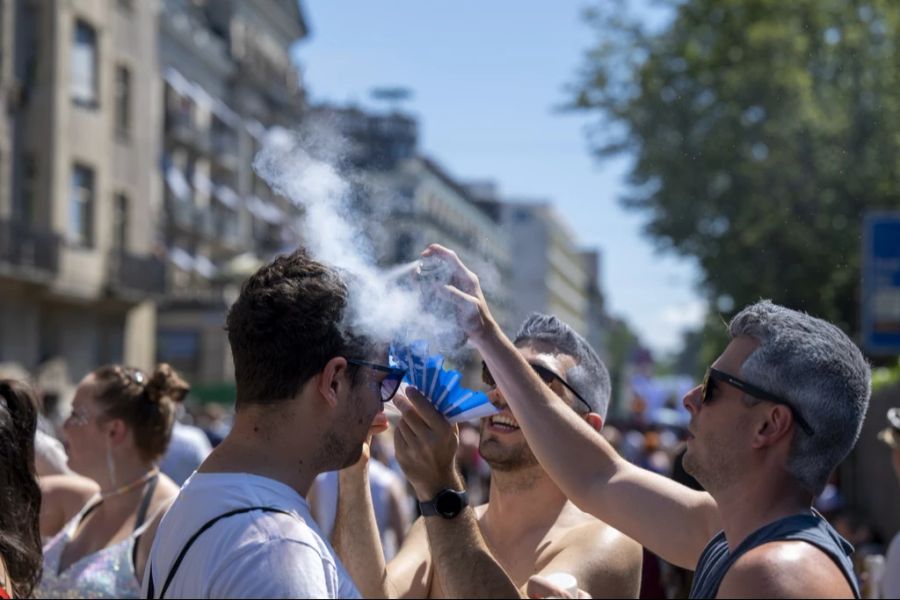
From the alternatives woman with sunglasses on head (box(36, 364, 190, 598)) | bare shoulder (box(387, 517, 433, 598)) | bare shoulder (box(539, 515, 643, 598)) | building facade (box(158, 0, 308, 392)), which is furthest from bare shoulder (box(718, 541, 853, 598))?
building facade (box(158, 0, 308, 392))

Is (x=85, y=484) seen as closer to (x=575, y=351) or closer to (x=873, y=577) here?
(x=575, y=351)

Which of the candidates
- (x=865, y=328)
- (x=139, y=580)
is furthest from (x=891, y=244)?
(x=139, y=580)

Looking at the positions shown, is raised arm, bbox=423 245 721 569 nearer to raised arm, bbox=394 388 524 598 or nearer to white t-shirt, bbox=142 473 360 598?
raised arm, bbox=394 388 524 598

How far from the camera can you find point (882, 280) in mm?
13984

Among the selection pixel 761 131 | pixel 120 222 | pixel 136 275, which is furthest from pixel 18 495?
pixel 120 222

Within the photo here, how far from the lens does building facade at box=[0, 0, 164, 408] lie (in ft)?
93.9

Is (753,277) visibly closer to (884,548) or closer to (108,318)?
(884,548)

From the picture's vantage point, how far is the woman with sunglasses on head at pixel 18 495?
3.91 metres

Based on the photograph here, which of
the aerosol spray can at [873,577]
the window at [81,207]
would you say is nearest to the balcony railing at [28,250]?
the window at [81,207]

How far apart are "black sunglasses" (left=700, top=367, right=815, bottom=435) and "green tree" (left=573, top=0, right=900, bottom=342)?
55.0ft

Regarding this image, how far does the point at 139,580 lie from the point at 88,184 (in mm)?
28348

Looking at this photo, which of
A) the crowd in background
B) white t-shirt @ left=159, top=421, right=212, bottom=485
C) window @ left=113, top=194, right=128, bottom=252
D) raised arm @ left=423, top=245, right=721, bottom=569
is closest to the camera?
raised arm @ left=423, top=245, right=721, bottom=569

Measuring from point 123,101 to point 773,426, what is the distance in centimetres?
3253

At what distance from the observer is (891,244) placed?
14.0m
